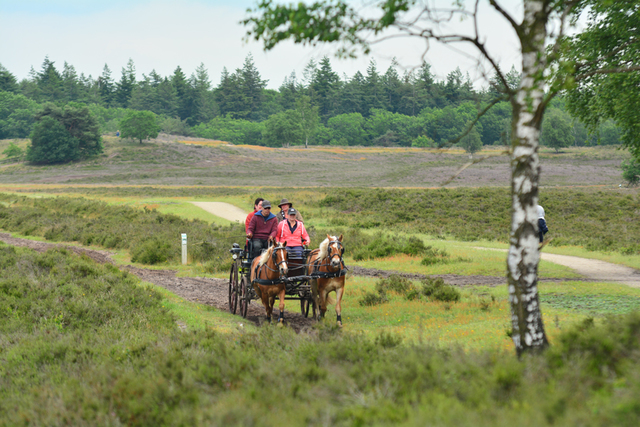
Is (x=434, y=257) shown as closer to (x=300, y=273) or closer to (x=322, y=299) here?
(x=300, y=273)

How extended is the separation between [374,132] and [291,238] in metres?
137

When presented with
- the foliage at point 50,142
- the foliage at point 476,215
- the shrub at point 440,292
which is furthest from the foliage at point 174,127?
the shrub at point 440,292

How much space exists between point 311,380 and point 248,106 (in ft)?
534

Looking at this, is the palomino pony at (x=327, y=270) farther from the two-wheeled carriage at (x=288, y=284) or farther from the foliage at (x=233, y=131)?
the foliage at (x=233, y=131)

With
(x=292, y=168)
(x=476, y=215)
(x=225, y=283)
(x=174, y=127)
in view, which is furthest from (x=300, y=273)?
(x=174, y=127)

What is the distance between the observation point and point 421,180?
71.9 m

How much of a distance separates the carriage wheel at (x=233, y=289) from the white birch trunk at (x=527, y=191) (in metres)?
7.95

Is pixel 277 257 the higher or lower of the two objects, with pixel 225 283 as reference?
higher

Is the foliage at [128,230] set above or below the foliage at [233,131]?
below

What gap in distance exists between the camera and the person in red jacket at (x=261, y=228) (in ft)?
39.7

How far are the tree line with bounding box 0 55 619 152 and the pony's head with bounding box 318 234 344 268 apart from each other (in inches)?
4493

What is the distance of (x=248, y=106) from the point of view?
16300 cm

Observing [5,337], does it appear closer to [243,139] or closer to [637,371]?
[637,371]

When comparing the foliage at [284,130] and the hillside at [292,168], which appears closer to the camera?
the hillside at [292,168]
